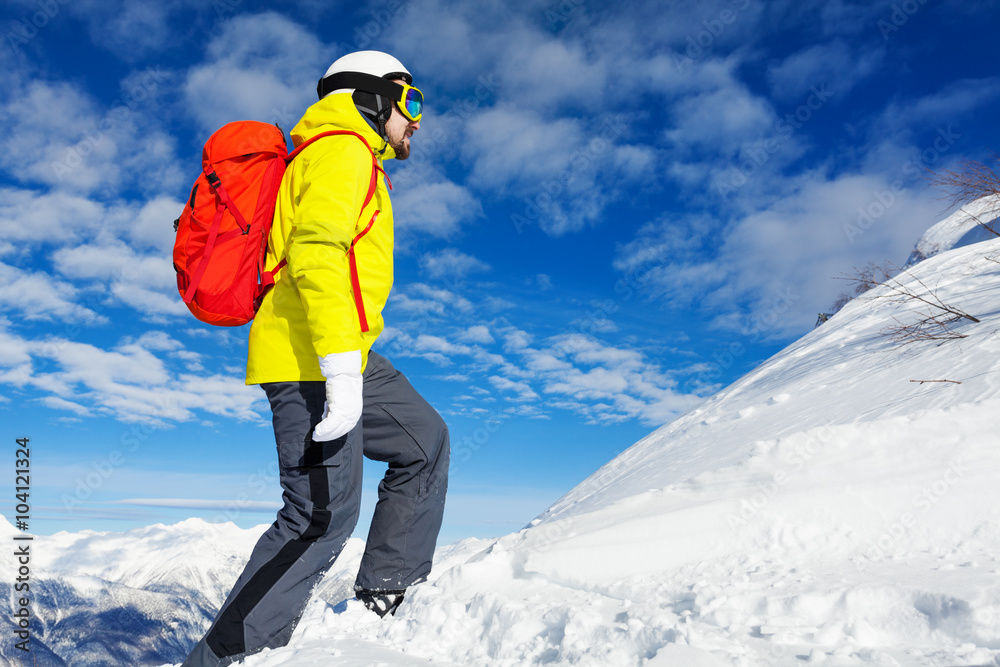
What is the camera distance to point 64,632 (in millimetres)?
167875

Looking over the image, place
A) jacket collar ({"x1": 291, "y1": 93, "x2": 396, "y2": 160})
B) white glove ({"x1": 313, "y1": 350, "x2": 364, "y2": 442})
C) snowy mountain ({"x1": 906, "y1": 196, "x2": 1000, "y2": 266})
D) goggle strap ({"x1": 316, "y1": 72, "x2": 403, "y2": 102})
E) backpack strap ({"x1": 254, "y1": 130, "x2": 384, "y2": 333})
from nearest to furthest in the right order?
white glove ({"x1": 313, "y1": 350, "x2": 364, "y2": 442}), backpack strap ({"x1": 254, "y1": 130, "x2": 384, "y2": 333}), jacket collar ({"x1": 291, "y1": 93, "x2": 396, "y2": 160}), goggle strap ({"x1": 316, "y1": 72, "x2": 403, "y2": 102}), snowy mountain ({"x1": 906, "y1": 196, "x2": 1000, "y2": 266})

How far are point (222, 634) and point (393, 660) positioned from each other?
1.89 ft

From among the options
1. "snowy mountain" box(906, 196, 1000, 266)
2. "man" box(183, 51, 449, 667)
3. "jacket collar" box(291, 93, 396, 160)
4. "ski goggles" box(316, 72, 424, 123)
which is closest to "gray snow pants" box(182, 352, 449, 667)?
"man" box(183, 51, 449, 667)

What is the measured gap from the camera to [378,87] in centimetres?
228

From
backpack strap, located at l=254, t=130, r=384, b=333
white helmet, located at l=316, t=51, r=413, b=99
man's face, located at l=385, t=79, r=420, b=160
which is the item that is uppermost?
white helmet, located at l=316, t=51, r=413, b=99

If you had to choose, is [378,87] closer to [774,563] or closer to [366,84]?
[366,84]

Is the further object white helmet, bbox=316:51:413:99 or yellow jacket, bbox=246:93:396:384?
white helmet, bbox=316:51:413:99

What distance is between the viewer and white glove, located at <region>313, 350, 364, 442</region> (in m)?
1.76

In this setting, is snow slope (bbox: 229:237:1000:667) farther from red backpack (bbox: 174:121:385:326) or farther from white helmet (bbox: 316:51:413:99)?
white helmet (bbox: 316:51:413:99)

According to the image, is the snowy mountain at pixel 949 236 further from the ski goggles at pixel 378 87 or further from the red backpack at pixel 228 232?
the red backpack at pixel 228 232

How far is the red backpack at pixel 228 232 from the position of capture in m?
1.85

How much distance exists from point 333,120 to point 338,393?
1135mm

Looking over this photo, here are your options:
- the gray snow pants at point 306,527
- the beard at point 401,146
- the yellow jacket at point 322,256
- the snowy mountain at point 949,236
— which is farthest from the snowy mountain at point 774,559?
the snowy mountain at point 949,236

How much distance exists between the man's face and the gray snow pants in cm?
97
